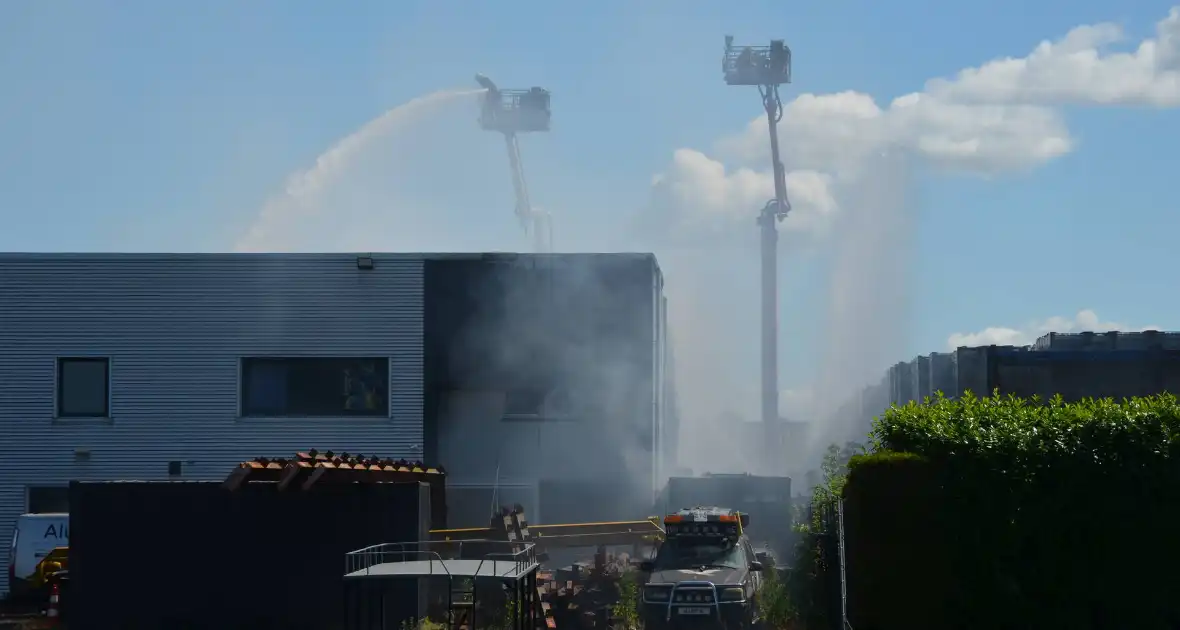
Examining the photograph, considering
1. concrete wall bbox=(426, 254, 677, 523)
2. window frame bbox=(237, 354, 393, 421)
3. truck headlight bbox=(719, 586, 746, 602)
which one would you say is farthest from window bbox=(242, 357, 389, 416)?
truck headlight bbox=(719, 586, 746, 602)

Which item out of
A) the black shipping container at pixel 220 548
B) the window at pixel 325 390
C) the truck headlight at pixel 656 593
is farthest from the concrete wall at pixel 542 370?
the truck headlight at pixel 656 593

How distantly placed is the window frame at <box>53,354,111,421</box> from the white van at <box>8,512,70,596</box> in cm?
477

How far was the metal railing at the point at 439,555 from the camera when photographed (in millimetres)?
16250

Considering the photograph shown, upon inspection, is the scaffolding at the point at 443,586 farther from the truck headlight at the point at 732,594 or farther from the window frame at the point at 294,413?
the window frame at the point at 294,413

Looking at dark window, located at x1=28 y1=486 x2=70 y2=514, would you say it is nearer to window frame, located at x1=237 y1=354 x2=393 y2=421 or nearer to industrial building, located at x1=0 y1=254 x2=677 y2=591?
industrial building, located at x1=0 y1=254 x2=677 y2=591

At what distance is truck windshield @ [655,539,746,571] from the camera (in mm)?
21234

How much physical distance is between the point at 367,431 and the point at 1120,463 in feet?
75.9

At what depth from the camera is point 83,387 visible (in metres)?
34.7

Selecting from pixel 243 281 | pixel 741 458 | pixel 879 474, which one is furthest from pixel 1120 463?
pixel 741 458

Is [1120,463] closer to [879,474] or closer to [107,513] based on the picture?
[879,474]

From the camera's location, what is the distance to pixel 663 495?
3566 centimetres

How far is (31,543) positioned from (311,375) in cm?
799

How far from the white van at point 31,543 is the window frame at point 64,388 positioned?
4768 mm

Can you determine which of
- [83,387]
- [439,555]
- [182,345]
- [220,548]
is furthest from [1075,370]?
[83,387]
